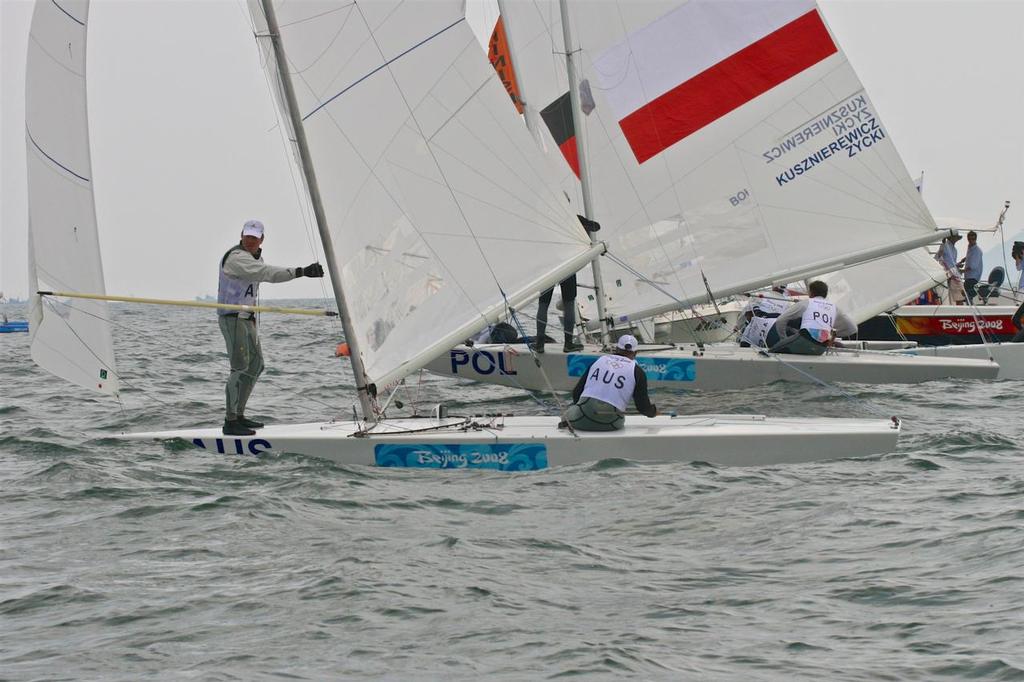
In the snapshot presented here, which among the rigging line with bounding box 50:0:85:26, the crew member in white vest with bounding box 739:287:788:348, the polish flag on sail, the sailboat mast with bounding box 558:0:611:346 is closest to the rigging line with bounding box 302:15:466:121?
the rigging line with bounding box 50:0:85:26

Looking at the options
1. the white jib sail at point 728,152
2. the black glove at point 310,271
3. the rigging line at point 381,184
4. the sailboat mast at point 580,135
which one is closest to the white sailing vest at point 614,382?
the rigging line at point 381,184

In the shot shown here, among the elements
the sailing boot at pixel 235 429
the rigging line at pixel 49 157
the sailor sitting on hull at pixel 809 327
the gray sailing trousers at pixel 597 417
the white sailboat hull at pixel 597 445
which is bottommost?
the white sailboat hull at pixel 597 445

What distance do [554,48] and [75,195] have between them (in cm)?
828

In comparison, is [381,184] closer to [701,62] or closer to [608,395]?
[608,395]

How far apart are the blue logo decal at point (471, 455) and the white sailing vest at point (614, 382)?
67 cm

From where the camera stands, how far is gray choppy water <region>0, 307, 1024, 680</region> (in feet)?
19.9

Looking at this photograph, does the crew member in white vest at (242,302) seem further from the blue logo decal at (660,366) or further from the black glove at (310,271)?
the blue logo decal at (660,366)

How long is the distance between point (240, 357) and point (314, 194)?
4.68 ft

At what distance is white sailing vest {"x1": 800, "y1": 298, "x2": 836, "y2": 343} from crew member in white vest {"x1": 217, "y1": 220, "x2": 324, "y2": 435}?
24.0 ft

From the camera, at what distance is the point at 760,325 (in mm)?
16641

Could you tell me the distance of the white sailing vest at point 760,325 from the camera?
650 inches

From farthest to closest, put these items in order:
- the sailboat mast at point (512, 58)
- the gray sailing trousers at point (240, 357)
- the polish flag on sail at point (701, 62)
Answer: the sailboat mast at point (512, 58) < the polish flag on sail at point (701, 62) < the gray sailing trousers at point (240, 357)

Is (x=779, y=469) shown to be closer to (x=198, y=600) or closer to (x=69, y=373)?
(x=198, y=600)

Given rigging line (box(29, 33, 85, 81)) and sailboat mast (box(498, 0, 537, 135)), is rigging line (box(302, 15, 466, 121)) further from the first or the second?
sailboat mast (box(498, 0, 537, 135))
